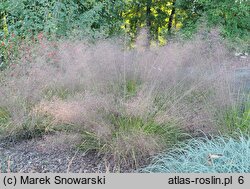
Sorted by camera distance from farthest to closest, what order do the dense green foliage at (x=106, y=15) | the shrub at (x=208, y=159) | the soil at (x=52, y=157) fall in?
the dense green foliage at (x=106, y=15) < the soil at (x=52, y=157) < the shrub at (x=208, y=159)

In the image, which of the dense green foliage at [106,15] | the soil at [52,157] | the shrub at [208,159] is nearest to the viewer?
the shrub at [208,159]

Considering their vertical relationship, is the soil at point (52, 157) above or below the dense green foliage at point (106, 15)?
below

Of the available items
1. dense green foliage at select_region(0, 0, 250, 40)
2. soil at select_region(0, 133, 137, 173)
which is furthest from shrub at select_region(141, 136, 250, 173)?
dense green foliage at select_region(0, 0, 250, 40)

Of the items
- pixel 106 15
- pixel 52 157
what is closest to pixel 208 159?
pixel 52 157

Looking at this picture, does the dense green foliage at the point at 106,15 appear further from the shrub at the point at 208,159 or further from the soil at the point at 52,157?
the shrub at the point at 208,159

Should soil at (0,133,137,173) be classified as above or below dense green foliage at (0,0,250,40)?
below

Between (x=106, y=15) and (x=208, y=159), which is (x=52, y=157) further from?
(x=106, y=15)

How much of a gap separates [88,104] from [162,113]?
70cm

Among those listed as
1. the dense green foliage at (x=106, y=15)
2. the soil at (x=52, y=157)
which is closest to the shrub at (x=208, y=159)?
the soil at (x=52, y=157)

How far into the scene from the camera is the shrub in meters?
2.60

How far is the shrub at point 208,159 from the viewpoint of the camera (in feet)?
8.52

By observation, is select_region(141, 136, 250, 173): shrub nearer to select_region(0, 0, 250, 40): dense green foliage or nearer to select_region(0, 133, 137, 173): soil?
select_region(0, 133, 137, 173): soil

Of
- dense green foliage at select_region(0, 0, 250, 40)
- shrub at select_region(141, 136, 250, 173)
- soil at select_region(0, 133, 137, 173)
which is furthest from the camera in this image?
dense green foliage at select_region(0, 0, 250, 40)

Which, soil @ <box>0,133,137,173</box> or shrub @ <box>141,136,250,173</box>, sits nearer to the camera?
shrub @ <box>141,136,250,173</box>
